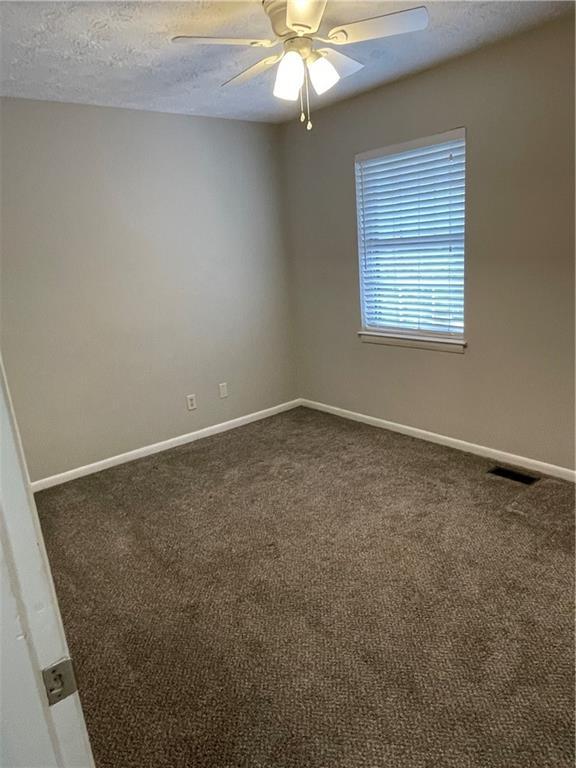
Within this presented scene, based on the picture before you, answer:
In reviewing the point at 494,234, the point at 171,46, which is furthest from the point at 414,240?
the point at 171,46

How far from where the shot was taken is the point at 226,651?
188cm

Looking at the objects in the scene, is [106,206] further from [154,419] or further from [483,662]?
[483,662]

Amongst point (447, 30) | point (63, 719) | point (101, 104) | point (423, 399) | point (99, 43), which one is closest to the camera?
point (63, 719)

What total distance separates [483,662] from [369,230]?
116 inches

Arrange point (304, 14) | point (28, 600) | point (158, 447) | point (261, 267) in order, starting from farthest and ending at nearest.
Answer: point (261, 267) → point (158, 447) → point (304, 14) → point (28, 600)

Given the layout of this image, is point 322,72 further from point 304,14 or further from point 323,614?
point 323,614

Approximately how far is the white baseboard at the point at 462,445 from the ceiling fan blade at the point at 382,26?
2424mm

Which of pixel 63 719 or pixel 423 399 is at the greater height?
pixel 63 719

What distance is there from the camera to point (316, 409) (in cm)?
459

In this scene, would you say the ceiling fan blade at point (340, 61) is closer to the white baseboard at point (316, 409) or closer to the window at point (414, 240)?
the window at point (414, 240)

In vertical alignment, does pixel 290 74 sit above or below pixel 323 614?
above

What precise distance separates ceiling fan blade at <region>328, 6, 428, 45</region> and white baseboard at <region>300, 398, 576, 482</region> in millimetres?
2424

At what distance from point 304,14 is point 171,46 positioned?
0.81 metres

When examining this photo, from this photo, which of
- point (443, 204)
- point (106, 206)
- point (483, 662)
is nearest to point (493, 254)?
point (443, 204)
